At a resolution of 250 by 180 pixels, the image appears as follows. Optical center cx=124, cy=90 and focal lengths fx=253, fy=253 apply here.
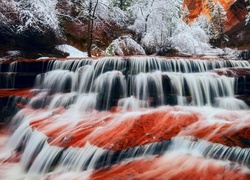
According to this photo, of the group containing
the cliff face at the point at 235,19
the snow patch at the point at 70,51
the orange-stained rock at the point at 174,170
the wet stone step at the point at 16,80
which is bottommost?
the orange-stained rock at the point at 174,170

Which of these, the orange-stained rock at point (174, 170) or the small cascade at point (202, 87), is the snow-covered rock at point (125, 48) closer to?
the small cascade at point (202, 87)

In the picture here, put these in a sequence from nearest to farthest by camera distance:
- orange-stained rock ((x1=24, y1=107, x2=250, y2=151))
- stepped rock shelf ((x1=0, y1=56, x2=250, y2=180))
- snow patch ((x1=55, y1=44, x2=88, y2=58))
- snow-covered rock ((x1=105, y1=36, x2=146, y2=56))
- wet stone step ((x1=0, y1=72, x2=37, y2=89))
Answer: stepped rock shelf ((x1=0, y1=56, x2=250, y2=180))
orange-stained rock ((x1=24, y1=107, x2=250, y2=151))
wet stone step ((x1=0, y1=72, x2=37, y2=89))
snow patch ((x1=55, y1=44, x2=88, y2=58))
snow-covered rock ((x1=105, y1=36, x2=146, y2=56))

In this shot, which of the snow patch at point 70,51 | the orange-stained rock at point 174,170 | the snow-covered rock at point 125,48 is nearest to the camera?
the orange-stained rock at point 174,170

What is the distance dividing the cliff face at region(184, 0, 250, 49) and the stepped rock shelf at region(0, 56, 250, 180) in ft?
84.2

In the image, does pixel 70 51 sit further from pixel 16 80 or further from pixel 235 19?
pixel 235 19

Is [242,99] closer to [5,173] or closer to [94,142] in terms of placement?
[94,142]

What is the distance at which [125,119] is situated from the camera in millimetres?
7484

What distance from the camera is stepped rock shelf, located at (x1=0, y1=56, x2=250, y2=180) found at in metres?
5.48

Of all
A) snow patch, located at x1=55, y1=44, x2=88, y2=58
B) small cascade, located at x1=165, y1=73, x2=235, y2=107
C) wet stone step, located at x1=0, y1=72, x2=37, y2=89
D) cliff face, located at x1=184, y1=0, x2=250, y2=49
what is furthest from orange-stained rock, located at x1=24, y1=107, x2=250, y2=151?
cliff face, located at x1=184, y1=0, x2=250, y2=49

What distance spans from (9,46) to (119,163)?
470 inches

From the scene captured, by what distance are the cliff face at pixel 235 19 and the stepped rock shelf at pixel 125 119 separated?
25.7 m

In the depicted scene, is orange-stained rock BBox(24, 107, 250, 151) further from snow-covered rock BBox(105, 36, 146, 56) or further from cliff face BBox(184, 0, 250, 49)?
cliff face BBox(184, 0, 250, 49)

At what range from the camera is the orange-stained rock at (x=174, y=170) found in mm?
4863

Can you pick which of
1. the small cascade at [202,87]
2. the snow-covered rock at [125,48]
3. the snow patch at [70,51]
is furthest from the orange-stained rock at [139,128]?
the snow-covered rock at [125,48]
